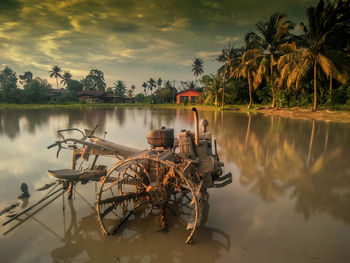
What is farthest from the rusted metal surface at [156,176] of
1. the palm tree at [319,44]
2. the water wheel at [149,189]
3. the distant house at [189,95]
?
the distant house at [189,95]

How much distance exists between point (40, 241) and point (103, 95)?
8278cm

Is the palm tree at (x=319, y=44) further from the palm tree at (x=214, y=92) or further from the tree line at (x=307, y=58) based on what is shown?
the palm tree at (x=214, y=92)

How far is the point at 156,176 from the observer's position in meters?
4.45

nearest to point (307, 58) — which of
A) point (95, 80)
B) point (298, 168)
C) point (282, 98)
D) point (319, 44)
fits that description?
point (319, 44)

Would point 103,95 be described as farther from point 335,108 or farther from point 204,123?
point 204,123

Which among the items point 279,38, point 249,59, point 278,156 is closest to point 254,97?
point 249,59

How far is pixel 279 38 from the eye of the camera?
Answer: 1272 inches

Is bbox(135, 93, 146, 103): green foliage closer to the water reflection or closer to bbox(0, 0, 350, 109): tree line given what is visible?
bbox(0, 0, 350, 109): tree line

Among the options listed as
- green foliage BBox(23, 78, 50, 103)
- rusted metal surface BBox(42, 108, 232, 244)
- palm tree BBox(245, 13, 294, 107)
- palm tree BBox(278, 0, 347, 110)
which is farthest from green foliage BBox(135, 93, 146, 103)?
rusted metal surface BBox(42, 108, 232, 244)

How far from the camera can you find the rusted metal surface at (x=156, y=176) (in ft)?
13.1

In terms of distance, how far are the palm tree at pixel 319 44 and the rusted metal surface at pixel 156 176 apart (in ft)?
A: 82.3

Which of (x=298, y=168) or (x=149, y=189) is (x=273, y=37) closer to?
(x=298, y=168)

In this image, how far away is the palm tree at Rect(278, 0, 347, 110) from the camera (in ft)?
74.9

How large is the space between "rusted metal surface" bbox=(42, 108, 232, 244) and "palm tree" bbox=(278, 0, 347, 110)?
2507cm
